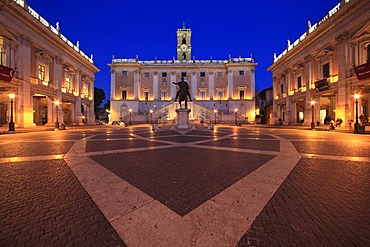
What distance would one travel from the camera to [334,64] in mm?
21188

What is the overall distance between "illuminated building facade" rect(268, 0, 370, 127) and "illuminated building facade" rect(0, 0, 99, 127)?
35.6 m

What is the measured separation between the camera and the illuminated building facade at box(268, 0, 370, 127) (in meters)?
17.5

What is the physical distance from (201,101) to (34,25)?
37.3m

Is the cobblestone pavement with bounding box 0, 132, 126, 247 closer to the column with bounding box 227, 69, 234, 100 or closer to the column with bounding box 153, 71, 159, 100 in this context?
the column with bounding box 153, 71, 159, 100

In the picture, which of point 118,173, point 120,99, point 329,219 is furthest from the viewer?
point 120,99

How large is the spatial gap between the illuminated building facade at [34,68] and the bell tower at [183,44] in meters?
33.1

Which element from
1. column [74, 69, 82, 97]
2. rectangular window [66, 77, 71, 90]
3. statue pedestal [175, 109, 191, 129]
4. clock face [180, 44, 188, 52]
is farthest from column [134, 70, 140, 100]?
statue pedestal [175, 109, 191, 129]

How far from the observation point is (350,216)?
227 centimetres

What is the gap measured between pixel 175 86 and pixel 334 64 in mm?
35449

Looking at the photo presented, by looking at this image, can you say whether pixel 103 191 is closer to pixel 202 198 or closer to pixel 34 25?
pixel 202 198

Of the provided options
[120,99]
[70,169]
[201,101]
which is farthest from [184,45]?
[70,169]

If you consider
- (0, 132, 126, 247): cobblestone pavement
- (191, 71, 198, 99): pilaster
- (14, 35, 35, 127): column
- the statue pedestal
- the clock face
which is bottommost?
(0, 132, 126, 247): cobblestone pavement

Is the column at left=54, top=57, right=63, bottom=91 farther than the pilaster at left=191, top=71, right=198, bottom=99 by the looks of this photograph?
No

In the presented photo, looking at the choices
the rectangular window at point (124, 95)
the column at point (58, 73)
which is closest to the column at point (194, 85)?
the rectangular window at point (124, 95)
